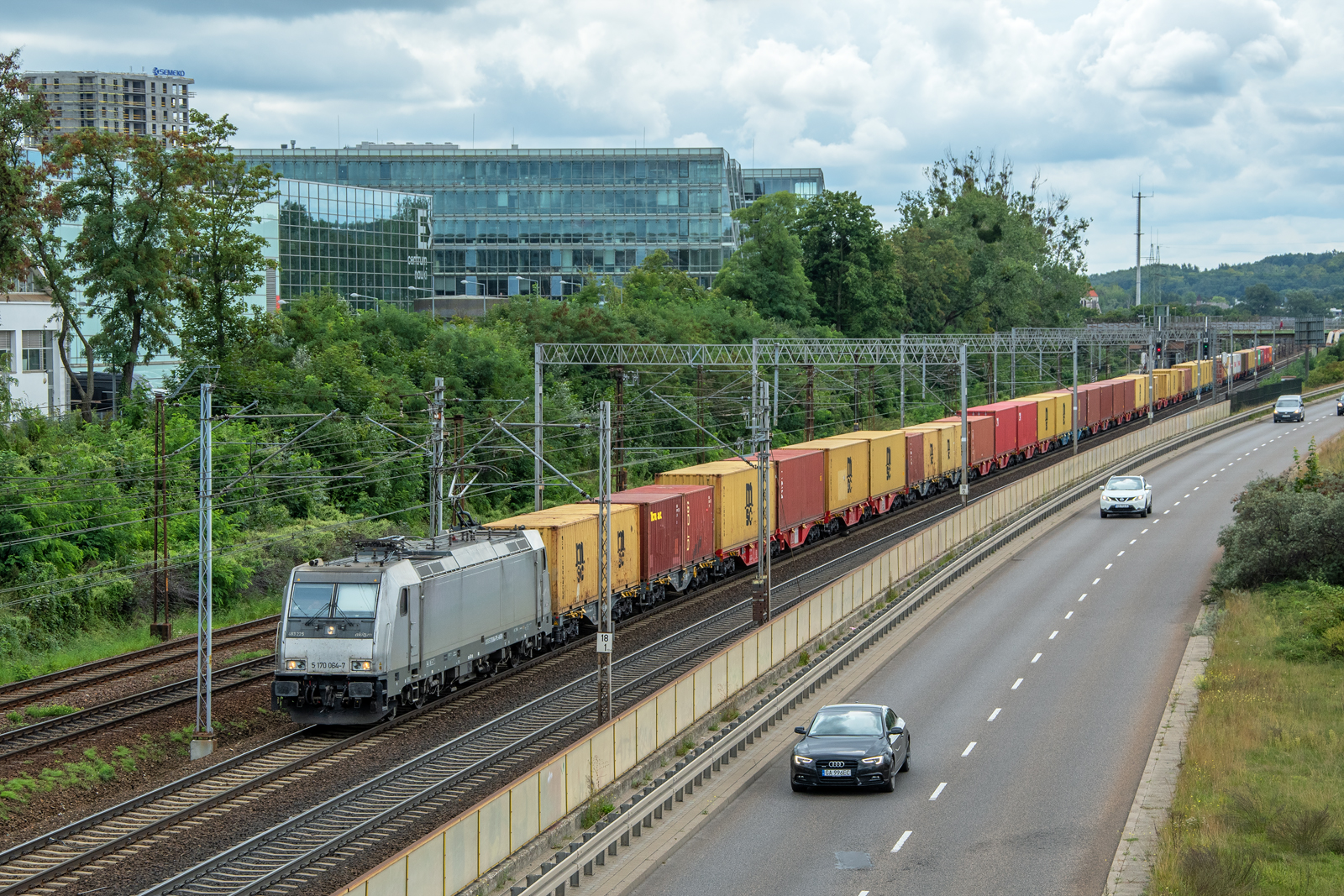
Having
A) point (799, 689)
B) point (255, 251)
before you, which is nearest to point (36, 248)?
point (255, 251)

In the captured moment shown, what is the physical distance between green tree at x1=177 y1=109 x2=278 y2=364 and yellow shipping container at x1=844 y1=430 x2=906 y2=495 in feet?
87.5

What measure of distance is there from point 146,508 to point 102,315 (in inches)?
603

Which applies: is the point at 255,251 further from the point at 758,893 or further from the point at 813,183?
the point at 813,183

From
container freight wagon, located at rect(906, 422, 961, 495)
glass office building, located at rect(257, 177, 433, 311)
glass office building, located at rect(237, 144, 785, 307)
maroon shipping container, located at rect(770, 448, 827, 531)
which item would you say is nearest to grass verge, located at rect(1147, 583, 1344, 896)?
maroon shipping container, located at rect(770, 448, 827, 531)

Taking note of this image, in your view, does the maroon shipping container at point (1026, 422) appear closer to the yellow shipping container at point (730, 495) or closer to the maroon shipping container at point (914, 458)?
the maroon shipping container at point (914, 458)

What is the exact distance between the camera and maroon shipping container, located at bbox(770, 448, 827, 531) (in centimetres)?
4772

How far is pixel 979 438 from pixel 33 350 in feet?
145

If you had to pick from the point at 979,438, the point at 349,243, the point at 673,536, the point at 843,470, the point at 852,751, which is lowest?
the point at 852,751

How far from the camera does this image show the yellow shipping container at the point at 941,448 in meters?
63.1

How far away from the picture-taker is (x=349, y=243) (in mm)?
100812

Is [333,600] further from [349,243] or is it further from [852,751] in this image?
[349,243]

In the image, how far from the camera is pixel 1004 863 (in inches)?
770

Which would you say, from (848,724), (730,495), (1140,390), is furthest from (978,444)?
(848,724)

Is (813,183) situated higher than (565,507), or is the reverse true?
(813,183)
